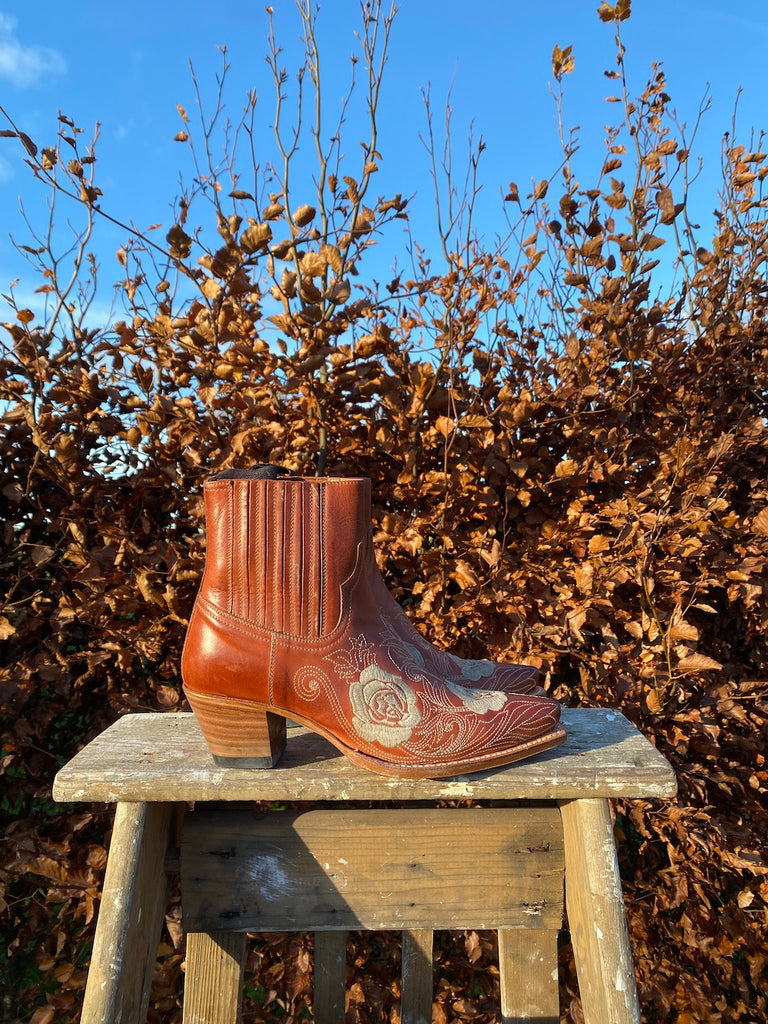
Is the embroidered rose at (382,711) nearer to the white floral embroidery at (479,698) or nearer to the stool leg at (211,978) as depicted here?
the white floral embroidery at (479,698)

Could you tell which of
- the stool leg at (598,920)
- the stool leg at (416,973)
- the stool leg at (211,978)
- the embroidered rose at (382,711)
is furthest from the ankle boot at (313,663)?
the stool leg at (416,973)

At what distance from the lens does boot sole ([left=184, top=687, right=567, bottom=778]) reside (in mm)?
1121

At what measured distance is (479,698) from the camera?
117cm

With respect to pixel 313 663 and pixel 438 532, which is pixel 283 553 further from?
pixel 438 532

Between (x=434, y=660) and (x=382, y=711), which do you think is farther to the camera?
(x=434, y=660)

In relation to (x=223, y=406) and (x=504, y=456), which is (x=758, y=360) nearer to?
(x=504, y=456)

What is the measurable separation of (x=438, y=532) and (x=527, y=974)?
102 cm

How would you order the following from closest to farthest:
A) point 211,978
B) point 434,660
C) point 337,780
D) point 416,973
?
1. point 337,780
2. point 434,660
3. point 211,978
4. point 416,973

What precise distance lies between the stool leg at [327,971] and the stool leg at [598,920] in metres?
0.66

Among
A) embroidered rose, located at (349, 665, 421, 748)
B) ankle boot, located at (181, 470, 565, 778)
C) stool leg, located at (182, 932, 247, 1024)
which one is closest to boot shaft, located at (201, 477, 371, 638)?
ankle boot, located at (181, 470, 565, 778)

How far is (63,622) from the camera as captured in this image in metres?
1.83

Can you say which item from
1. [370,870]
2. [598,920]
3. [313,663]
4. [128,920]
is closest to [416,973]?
[370,870]

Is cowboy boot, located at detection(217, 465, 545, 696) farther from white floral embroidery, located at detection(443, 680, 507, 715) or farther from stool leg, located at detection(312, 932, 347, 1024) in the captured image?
stool leg, located at detection(312, 932, 347, 1024)

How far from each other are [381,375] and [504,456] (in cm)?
40
